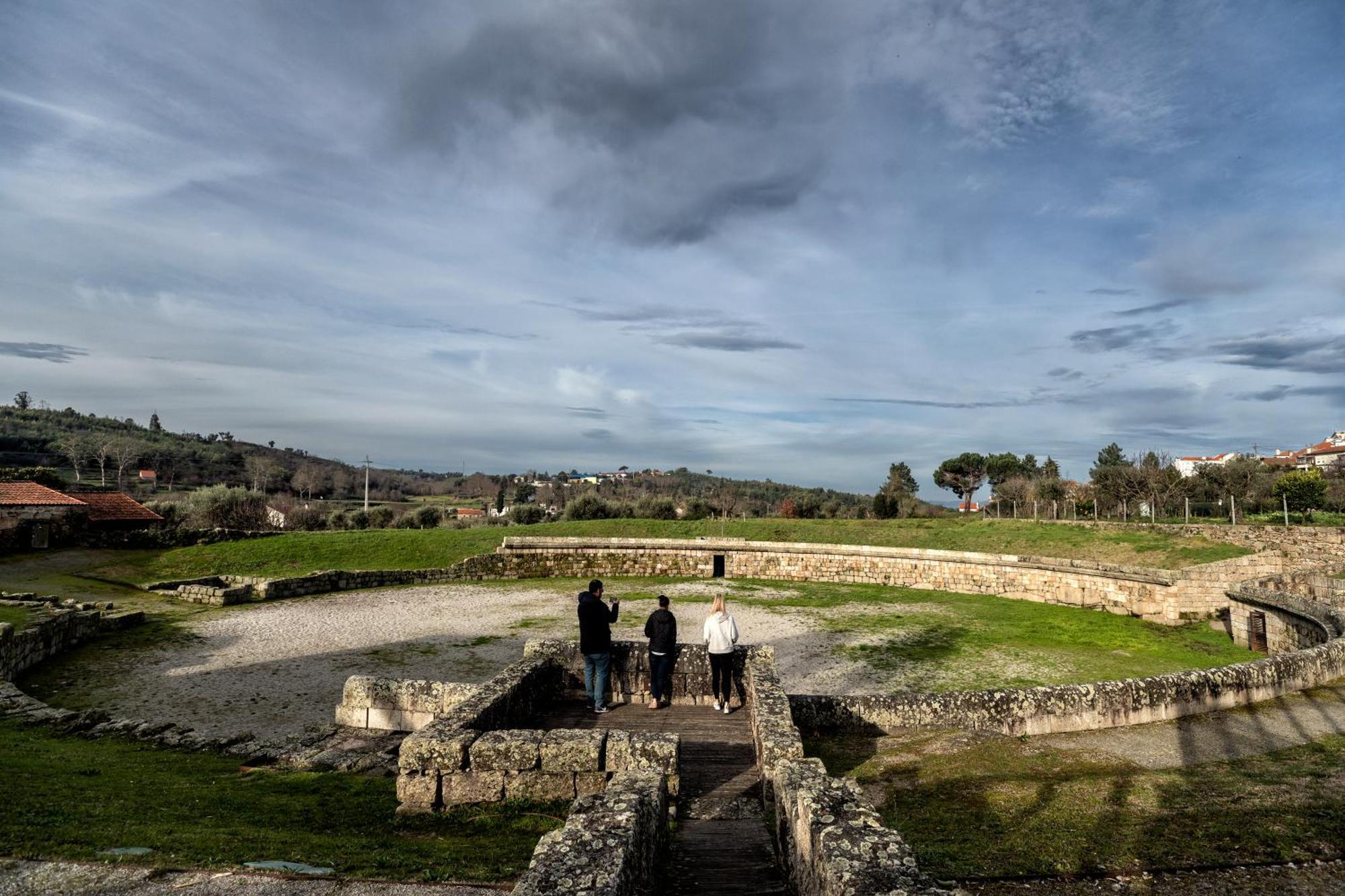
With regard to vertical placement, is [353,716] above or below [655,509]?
below

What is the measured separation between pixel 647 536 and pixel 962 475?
153ft

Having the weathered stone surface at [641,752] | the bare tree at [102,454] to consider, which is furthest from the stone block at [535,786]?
the bare tree at [102,454]

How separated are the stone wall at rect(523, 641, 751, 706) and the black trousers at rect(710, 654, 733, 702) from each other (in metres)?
0.47

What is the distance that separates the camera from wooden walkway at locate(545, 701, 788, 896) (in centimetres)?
500

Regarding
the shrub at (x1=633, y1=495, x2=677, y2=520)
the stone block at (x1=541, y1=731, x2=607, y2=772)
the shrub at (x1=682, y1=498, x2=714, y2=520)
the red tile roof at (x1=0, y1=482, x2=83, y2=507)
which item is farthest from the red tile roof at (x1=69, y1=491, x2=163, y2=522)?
Result: the stone block at (x1=541, y1=731, x2=607, y2=772)

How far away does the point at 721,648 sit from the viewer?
30.0 ft

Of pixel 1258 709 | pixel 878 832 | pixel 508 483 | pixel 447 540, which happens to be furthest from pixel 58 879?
pixel 508 483

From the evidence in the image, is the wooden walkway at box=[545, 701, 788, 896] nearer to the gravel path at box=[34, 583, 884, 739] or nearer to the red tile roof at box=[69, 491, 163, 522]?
the gravel path at box=[34, 583, 884, 739]

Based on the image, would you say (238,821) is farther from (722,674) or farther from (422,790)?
(722,674)

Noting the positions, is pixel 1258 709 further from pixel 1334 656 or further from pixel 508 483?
pixel 508 483

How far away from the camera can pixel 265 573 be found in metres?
30.2

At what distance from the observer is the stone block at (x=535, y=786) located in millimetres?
6438

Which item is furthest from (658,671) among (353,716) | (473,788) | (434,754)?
(353,716)

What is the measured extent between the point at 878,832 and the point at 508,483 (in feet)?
484
